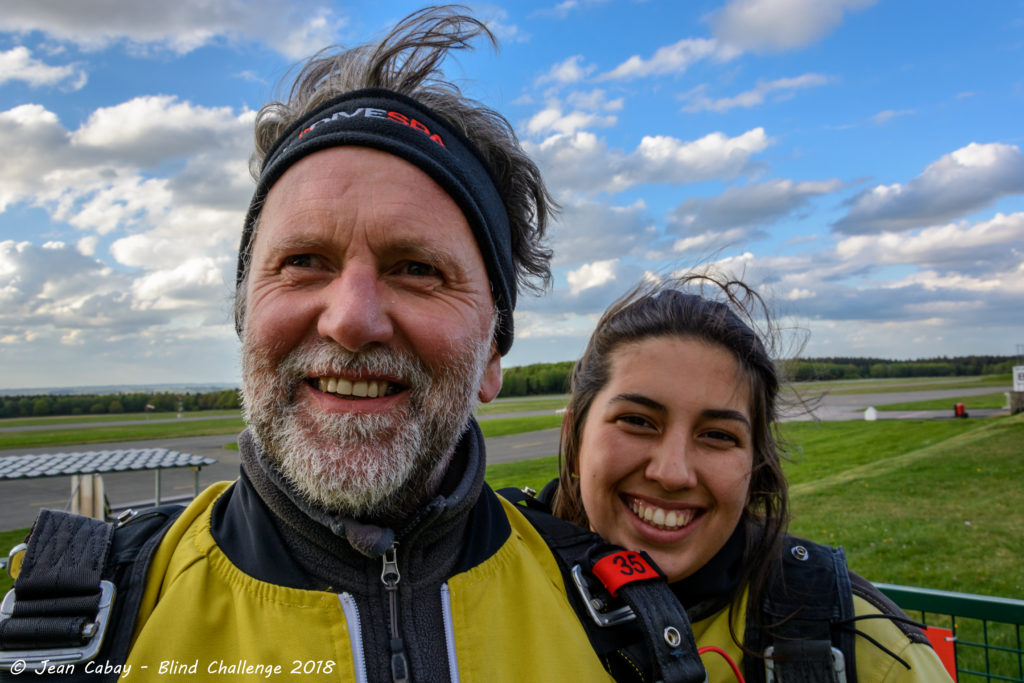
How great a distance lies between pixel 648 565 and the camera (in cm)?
195

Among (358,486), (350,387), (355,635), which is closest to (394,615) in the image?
(355,635)

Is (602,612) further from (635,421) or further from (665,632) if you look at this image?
(635,421)

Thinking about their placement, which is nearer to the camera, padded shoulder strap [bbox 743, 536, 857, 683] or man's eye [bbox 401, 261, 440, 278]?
man's eye [bbox 401, 261, 440, 278]

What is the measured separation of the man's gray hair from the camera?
219 cm

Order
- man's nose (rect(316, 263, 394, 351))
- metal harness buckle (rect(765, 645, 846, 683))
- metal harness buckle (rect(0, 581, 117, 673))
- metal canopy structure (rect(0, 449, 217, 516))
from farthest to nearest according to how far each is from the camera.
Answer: metal canopy structure (rect(0, 449, 217, 516)) < metal harness buckle (rect(765, 645, 846, 683)) < man's nose (rect(316, 263, 394, 351)) < metal harness buckle (rect(0, 581, 117, 673))

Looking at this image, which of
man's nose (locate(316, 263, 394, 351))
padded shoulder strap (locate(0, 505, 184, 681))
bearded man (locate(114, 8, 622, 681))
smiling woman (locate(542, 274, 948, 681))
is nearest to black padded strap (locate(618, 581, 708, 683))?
bearded man (locate(114, 8, 622, 681))

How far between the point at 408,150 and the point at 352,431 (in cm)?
83

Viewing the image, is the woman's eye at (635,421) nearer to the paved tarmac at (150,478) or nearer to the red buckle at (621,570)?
the red buckle at (621,570)

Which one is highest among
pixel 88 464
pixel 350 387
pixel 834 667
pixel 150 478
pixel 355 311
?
pixel 355 311

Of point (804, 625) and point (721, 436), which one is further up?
point (721, 436)

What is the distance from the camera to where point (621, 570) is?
6.10 ft

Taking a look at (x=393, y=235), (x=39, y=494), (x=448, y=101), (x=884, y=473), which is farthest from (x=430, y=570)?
(x=39, y=494)

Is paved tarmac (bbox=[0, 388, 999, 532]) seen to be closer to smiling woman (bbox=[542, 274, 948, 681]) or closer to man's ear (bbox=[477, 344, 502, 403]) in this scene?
man's ear (bbox=[477, 344, 502, 403])

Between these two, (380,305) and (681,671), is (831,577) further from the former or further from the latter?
(380,305)
